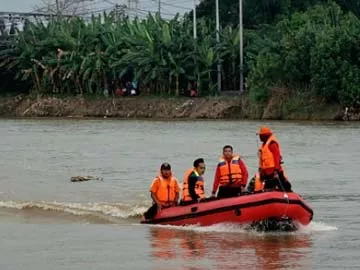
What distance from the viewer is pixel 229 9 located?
2872 inches

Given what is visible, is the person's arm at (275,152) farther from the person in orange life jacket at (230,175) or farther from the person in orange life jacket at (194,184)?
the person in orange life jacket at (194,184)

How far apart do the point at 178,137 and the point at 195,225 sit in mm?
24335

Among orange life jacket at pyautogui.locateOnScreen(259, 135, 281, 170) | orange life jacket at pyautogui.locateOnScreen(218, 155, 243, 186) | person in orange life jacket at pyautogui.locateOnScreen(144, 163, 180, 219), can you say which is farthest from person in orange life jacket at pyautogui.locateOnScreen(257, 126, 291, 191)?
person in orange life jacket at pyautogui.locateOnScreen(144, 163, 180, 219)

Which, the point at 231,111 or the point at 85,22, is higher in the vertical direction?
the point at 85,22

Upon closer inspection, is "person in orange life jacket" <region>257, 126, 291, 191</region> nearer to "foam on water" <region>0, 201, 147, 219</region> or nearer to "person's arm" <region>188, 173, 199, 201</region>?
"person's arm" <region>188, 173, 199, 201</region>

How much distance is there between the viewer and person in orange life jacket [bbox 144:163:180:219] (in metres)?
18.8

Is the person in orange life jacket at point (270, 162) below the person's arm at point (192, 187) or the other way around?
the other way around

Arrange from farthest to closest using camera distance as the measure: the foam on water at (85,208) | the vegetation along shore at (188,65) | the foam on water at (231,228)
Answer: the vegetation along shore at (188,65) → the foam on water at (85,208) → the foam on water at (231,228)

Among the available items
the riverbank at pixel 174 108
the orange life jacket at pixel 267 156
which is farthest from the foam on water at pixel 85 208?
the riverbank at pixel 174 108

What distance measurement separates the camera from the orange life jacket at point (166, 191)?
18.8 m

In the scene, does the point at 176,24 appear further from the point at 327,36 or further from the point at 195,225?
the point at 195,225

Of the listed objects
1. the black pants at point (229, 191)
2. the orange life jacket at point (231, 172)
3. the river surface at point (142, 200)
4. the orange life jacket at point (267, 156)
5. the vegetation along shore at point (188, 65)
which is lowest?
the river surface at point (142, 200)

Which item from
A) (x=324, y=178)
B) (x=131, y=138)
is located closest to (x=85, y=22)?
(x=131, y=138)

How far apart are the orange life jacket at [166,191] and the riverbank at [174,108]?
35.2 m
